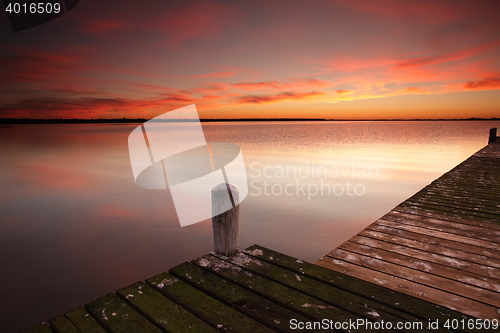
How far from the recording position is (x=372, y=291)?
114 inches

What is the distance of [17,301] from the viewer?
15.0 feet

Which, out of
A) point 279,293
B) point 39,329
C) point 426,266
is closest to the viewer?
point 39,329

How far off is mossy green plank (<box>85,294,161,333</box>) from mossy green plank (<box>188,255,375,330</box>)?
915mm

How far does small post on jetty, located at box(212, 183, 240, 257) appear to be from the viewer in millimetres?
3361

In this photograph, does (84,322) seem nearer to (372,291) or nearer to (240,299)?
(240,299)

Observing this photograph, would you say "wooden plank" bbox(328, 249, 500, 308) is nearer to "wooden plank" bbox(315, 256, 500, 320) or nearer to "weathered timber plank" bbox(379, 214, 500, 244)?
"wooden plank" bbox(315, 256, 500, 320)

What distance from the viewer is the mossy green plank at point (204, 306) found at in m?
2.43

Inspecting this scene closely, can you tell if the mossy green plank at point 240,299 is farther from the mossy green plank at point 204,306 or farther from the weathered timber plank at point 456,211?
the weathered timber plank at point 456,211

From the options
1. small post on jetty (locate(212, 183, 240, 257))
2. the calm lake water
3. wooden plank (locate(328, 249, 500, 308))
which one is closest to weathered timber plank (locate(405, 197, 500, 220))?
the calm lake water

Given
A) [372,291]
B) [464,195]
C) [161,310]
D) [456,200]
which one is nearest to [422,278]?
[372,291]

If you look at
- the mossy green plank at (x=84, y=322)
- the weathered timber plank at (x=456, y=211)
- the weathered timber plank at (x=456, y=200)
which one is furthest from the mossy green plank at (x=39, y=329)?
the weathered timber plank at (x=456, y=200)

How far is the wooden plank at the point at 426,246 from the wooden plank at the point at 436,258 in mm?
98

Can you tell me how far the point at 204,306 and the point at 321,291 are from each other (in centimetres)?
117

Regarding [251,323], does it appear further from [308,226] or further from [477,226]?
[308,226]
